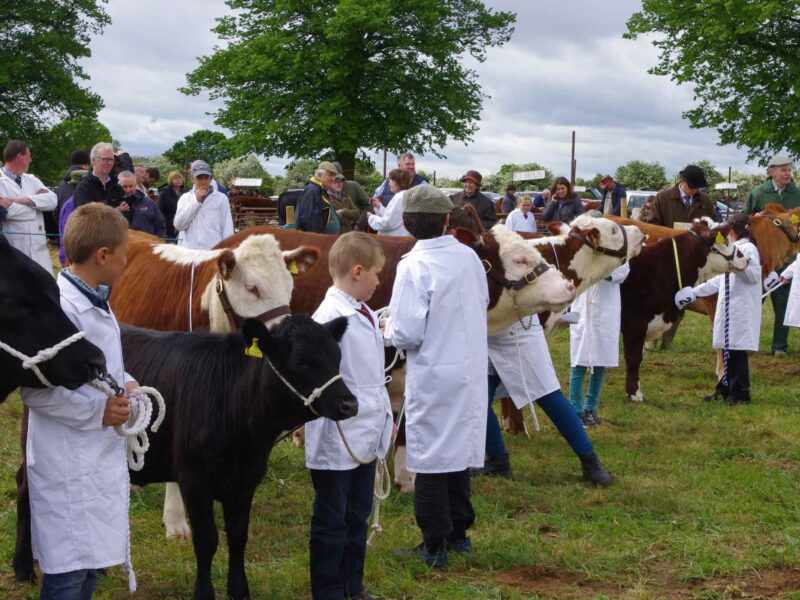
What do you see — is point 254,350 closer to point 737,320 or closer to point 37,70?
point 737,320

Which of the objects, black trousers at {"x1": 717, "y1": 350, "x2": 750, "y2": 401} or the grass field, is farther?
black trousers at {"x1": 717, "y1": 350, "x2": 750, "y2": 401}

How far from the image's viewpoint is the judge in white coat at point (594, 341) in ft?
27.1

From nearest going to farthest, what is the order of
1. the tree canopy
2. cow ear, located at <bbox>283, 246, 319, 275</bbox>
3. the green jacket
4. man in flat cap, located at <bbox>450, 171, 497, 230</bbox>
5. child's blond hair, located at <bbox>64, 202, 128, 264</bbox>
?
child's blond hair, located at <bbox>64, 202, 128, 264</bbox>, cow ear, located at <bbox>283, 246, 319, 275</bbox>, the green jacket, man in flat cap, located at <bbox>450, 171, 497, 230</bbox>, the tree canopy

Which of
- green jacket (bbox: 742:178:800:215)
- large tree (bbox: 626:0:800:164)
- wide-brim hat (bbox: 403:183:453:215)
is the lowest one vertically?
wide-brim hat (bbox: 403:183:453:215)

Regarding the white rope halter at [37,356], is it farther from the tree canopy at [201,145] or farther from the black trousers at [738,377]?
the tree canopy at [201,145]

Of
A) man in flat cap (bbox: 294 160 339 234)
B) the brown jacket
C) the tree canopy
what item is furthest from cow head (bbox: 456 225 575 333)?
the tree canopy

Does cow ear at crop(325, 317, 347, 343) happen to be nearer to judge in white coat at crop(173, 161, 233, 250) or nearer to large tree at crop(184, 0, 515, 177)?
judge in white coat at crop(173, 161, 233, 250)

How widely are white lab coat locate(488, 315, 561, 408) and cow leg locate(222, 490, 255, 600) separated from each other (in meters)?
2.56

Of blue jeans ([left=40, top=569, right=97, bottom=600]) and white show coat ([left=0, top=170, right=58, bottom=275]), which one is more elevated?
white show coat ([left=0, top=170, right=58, bottom=275])

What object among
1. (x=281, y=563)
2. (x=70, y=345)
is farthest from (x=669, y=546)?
(x=70, y=345)

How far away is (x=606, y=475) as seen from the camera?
249 inches

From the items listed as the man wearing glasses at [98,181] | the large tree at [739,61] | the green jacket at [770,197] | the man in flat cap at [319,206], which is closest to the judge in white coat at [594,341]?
the man in flat cap at [319,206]

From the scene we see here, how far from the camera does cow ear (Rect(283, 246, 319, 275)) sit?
6.11 metres

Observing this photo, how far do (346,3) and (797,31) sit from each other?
1531 cm
